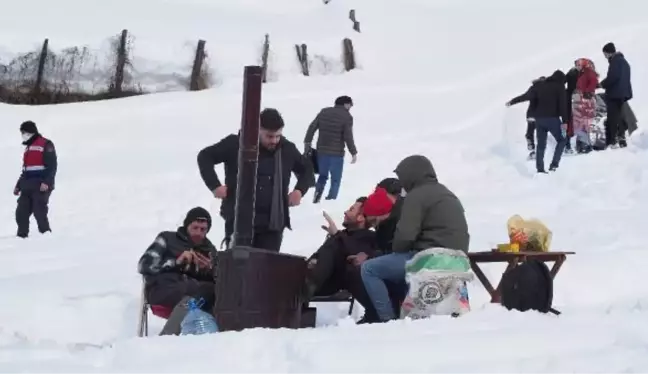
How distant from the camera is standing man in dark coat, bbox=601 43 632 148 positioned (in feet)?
43.8

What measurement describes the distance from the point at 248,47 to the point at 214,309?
1880 centimetres

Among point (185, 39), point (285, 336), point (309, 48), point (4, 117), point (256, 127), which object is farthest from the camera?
point (309, 48)

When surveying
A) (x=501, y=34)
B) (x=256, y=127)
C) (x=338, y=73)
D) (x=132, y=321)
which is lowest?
(x=132, y=321)

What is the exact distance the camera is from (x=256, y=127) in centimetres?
531

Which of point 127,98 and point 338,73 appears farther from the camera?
point 338,73

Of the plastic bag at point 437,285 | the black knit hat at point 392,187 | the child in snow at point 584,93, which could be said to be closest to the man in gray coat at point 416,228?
→ the plastic bag at point 437,285

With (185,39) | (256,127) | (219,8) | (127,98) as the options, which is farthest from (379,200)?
(219,8)

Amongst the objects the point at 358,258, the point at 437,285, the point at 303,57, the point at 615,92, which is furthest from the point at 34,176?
the point at 303,57

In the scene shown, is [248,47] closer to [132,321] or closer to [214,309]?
[132,321]

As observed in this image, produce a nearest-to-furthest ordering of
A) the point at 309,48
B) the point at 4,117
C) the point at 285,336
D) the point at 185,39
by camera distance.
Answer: the point at 285,336 → the point at 4,117 → the point at 185,39 → the point at 309,48

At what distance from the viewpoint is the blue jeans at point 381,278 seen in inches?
235

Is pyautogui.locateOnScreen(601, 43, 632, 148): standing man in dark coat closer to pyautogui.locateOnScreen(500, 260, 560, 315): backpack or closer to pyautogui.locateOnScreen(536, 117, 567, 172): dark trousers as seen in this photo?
pyautogui.locateOnScreen(536, 117, 567, 172): dark trousers

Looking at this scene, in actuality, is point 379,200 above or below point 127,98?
below

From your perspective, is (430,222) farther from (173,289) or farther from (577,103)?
(577,103)
